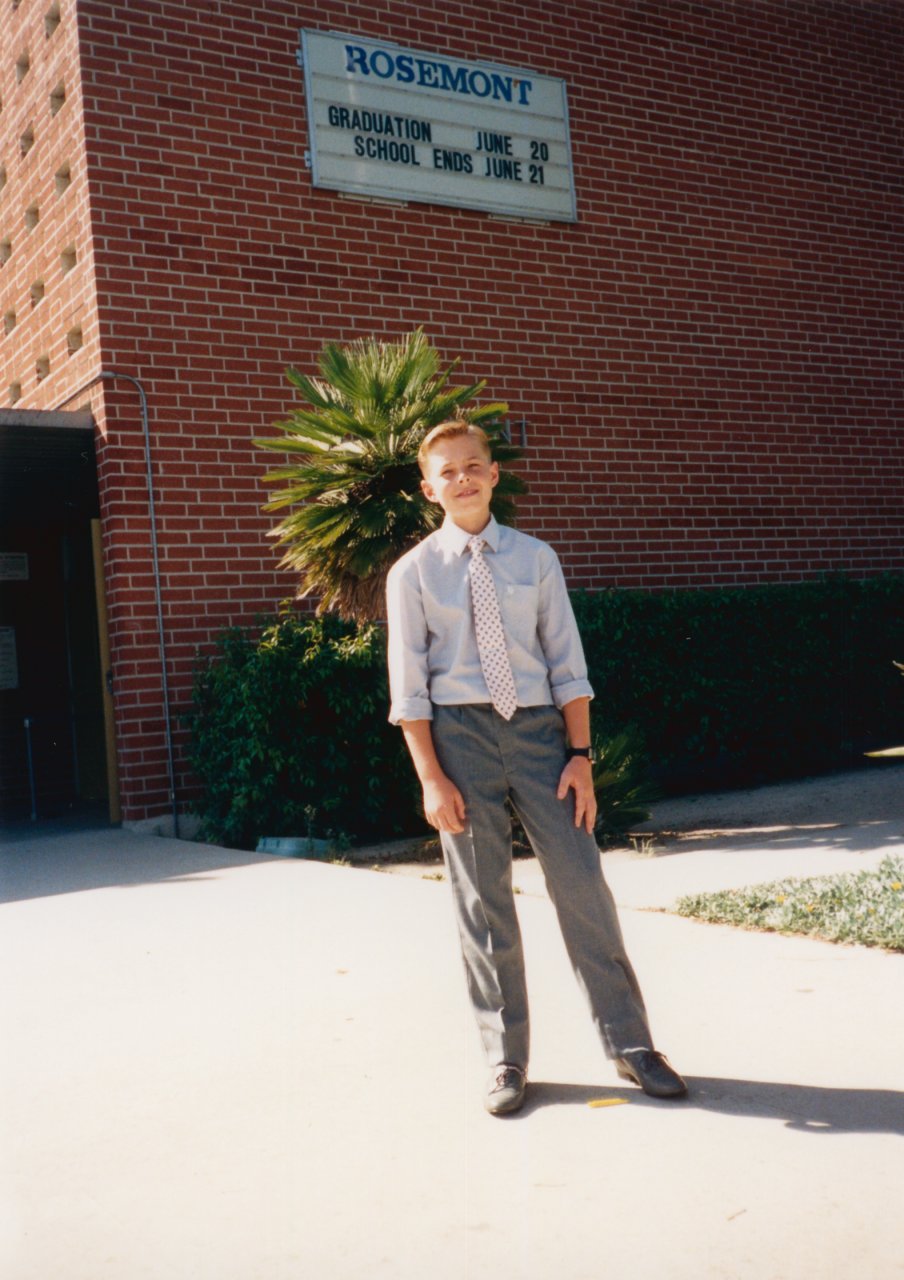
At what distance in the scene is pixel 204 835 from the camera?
898 cm

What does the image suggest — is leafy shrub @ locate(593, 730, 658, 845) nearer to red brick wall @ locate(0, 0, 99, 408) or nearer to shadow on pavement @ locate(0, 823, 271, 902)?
shadow on pavement @ locate(0, 823, 271, 902)

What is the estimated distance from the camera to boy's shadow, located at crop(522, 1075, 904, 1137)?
3139mm

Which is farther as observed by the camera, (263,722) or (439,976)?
(263,722)

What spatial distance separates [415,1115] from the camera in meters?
3.41

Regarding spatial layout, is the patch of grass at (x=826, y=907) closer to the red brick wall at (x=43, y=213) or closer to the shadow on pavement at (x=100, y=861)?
the shadow on pavement at (x=100, y=861)

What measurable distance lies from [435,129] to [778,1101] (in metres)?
9.20

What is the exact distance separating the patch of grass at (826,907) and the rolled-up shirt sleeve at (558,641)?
1904 mm

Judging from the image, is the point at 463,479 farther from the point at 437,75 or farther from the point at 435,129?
the point at 437,75

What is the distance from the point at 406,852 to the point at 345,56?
635cm

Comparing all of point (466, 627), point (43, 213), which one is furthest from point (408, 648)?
point (43, 213)

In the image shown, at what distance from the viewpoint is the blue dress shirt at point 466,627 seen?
3.49 metres

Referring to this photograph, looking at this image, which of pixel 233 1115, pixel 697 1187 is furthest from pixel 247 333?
pixel 697 1187

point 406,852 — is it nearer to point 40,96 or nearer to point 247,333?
point 247,333

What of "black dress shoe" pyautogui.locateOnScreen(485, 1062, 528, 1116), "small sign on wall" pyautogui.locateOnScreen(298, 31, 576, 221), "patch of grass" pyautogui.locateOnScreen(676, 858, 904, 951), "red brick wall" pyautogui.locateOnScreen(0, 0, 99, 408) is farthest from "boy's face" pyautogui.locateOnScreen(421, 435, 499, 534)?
"small sign on wall" pyautogui.locateOnScreen(298, 31, 576, 221)
